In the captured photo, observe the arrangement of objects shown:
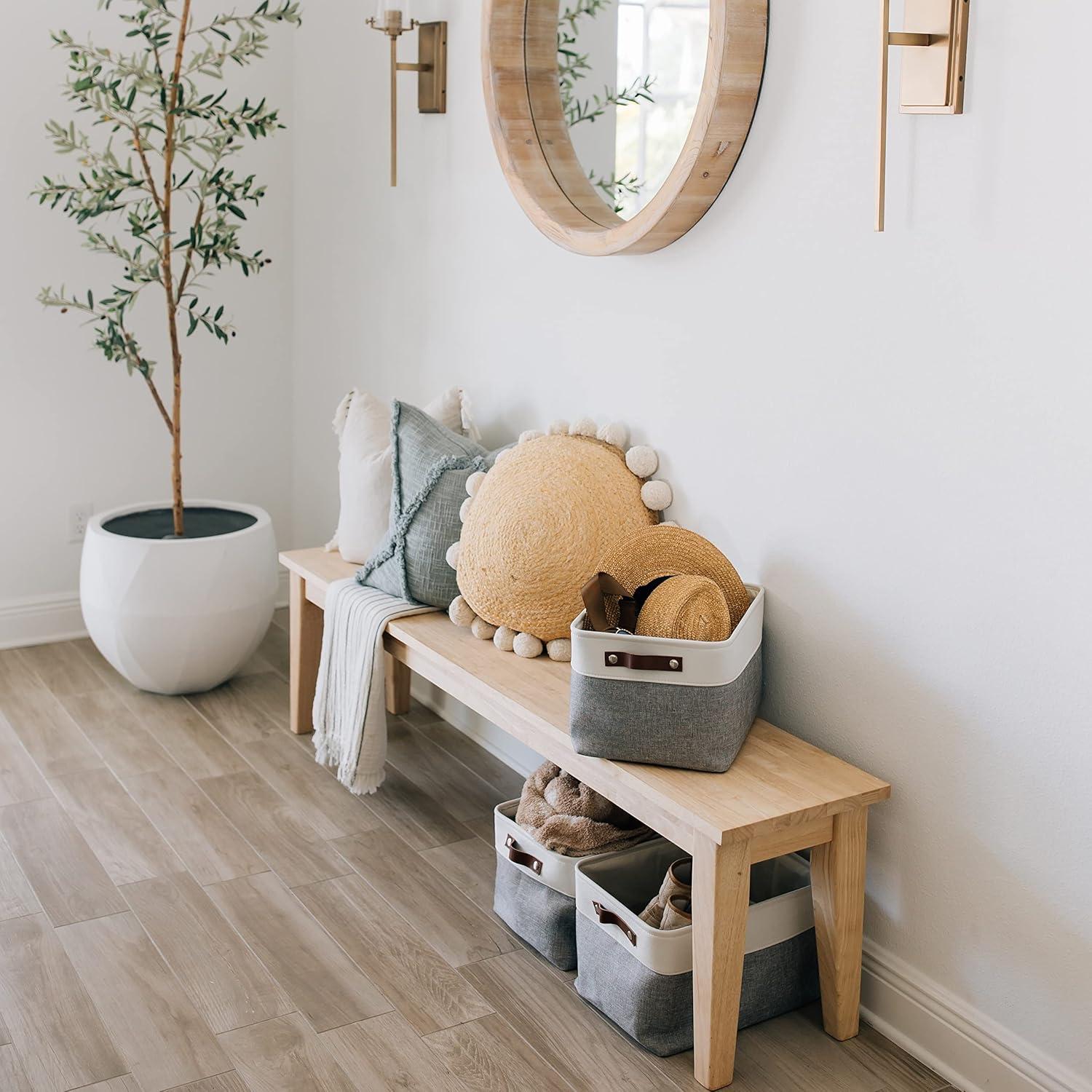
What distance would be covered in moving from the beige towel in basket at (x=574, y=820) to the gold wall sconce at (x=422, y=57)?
1452mm

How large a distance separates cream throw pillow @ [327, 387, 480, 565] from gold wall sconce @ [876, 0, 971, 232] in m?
1.28

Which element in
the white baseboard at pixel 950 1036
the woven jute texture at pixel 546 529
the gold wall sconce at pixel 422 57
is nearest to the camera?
the white baseboard at pixel 950 1036

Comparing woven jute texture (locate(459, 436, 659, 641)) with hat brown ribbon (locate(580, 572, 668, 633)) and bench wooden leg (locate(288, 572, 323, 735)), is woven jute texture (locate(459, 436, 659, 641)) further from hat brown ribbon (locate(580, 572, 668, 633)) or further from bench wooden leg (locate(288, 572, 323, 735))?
bench wooden leg (locate(288, 572, 323, 735))

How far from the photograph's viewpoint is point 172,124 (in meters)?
2.95

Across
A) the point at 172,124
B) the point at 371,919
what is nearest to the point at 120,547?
the point at 172,124

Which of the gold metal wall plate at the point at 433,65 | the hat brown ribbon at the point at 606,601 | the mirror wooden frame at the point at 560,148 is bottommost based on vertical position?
the hat brown ribbon at the point at 606,601

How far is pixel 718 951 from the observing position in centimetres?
169

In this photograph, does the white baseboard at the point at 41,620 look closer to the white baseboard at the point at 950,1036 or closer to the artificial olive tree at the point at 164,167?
the artificial olive tree at the point at 164,167

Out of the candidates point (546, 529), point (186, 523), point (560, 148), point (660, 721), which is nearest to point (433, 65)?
point (560, 148)

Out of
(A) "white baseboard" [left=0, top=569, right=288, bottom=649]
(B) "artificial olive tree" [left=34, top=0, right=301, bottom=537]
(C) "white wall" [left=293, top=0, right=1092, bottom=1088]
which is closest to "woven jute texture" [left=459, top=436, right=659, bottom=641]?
(C) "white wall" [left=293, top=0, right=1092, bottom=1088]

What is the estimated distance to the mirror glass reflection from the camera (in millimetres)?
2041

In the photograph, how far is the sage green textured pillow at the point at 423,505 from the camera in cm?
246

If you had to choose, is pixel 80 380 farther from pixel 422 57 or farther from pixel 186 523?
pixel 422 57

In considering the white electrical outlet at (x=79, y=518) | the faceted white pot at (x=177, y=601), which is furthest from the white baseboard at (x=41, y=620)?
the faceted white pot at (x=177, y=601)
